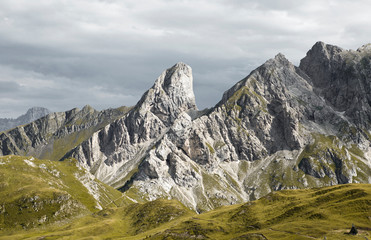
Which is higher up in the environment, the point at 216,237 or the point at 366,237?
A: the point at 366,237

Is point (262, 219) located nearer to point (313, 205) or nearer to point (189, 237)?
point (313, 205)

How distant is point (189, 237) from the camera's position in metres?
186

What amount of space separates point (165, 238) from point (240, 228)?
42.9m

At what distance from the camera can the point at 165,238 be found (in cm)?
18812

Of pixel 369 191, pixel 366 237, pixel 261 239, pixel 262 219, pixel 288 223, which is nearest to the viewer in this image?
pixel 366 237

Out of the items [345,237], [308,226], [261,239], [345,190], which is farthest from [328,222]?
[345,190]

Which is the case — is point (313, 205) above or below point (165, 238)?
above

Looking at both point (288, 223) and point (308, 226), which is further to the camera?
point (288, 223)

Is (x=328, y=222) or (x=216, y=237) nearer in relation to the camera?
(x=328, y=222)

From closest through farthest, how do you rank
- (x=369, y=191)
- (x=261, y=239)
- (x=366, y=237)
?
(x=366, y=237) < (x=261, y=239) < (x=369, y=191)

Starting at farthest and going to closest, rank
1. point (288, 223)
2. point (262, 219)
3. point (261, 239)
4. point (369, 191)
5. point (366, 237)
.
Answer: point (262, 219), point (369, 191), point (288, 223), point (261, 239), point (366, 237)

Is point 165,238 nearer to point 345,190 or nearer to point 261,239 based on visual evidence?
point 261,239

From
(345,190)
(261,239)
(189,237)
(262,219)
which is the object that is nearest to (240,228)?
(262,219)

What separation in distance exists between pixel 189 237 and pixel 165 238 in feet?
44.9
